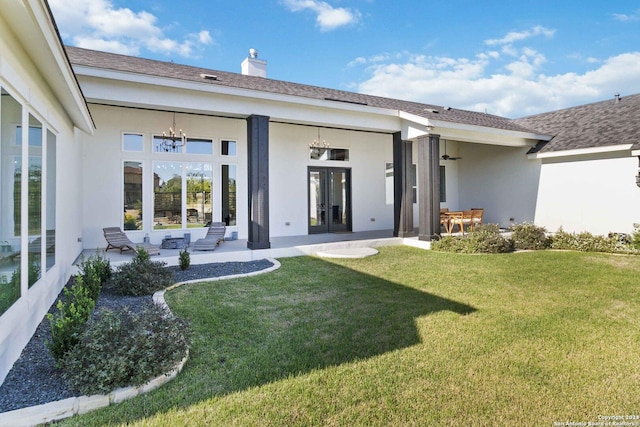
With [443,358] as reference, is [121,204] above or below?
above

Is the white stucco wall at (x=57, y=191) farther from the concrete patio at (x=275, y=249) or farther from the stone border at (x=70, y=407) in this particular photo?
the concrete patio at (x=275, y=249)

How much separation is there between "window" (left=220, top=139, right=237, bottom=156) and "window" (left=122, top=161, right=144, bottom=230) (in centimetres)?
231

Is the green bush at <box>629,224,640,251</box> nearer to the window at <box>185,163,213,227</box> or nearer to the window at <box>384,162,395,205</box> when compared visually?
the window at <box>384,162,395,205</box>

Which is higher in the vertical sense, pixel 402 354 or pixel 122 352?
A: pixel 122 352

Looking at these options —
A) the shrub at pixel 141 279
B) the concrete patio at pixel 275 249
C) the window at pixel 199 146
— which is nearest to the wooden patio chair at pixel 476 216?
the concrete patio at pixel 275 249

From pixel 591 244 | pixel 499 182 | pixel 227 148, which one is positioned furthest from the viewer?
pixel 499 182

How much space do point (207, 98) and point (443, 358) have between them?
7285 millimetres

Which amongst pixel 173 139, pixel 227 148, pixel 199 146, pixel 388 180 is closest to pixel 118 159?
pixel 173 139

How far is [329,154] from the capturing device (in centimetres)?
1241

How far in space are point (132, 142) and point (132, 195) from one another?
1.46 metres

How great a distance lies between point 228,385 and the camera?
2.91 metres

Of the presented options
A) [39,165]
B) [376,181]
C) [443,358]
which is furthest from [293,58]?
[443,358]

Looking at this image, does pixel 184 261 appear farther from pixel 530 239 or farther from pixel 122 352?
pixel 530 239

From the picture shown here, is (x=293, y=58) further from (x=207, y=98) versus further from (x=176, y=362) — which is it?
(x=176, y=362)
